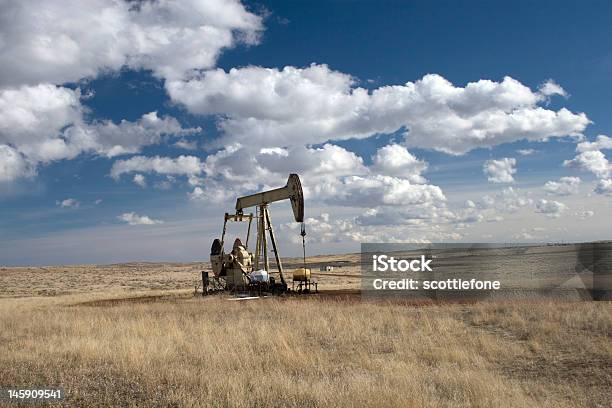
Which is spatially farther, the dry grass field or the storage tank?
the storage tank

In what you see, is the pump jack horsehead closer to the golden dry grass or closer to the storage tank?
the storage tank

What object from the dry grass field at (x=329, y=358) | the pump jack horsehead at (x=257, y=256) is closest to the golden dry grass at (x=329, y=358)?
the dry grass field at (x=329, y=358)

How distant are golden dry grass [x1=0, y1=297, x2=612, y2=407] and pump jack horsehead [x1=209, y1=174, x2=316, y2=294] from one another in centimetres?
921

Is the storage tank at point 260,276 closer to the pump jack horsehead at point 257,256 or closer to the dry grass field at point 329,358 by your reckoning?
the pump jack horsehead at point 257,256

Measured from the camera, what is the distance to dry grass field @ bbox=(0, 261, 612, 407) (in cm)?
687

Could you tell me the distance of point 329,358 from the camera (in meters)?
9.89

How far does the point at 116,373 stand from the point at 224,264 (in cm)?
2041

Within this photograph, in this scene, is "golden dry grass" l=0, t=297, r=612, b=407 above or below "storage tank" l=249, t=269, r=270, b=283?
below

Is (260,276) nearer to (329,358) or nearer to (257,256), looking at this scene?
(257,256)

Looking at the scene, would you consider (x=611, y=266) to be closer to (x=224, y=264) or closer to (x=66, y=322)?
(x=224, y=264)

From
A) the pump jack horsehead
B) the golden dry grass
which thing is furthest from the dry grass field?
the pump jack horsehead

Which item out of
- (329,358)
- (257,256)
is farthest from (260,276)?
(329,358)

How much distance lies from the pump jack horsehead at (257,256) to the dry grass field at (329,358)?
9.15 meters

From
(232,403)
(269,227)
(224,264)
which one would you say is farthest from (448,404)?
(224,264)
